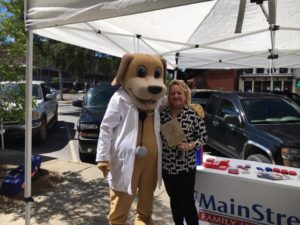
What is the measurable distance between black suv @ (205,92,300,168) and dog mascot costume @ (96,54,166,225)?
255 cm

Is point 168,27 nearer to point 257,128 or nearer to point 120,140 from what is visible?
point 257,128

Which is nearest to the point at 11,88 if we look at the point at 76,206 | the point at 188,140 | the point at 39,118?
the point at 76,206

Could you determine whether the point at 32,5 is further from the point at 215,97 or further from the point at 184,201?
the point at 215,97

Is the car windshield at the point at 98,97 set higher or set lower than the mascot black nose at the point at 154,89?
lower

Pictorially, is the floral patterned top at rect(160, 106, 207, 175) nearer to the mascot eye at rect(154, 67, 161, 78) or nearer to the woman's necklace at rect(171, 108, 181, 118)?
the woman's necklace at rect(171, 108, 181, 118)

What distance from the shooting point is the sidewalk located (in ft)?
13.7

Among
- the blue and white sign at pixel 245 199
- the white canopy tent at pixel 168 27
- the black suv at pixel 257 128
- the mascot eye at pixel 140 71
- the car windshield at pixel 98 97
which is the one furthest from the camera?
the car windshield at pixel 98 97

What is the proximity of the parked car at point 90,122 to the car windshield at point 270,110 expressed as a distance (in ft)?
10.0

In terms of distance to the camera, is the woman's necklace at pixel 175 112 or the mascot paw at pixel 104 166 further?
the woman's necklace at pixel 175 112

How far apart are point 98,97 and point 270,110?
419 cm

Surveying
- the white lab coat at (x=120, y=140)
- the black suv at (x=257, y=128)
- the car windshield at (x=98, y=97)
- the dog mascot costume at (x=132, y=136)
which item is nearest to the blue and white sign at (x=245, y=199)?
the dog mascot costume at (x=132, y=136)

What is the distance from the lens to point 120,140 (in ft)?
9.91

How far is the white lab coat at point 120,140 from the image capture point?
3.00 meters

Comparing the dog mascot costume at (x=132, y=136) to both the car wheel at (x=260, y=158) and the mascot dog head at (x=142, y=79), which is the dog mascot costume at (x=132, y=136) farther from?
the car wheel at (x=260, y=158)
